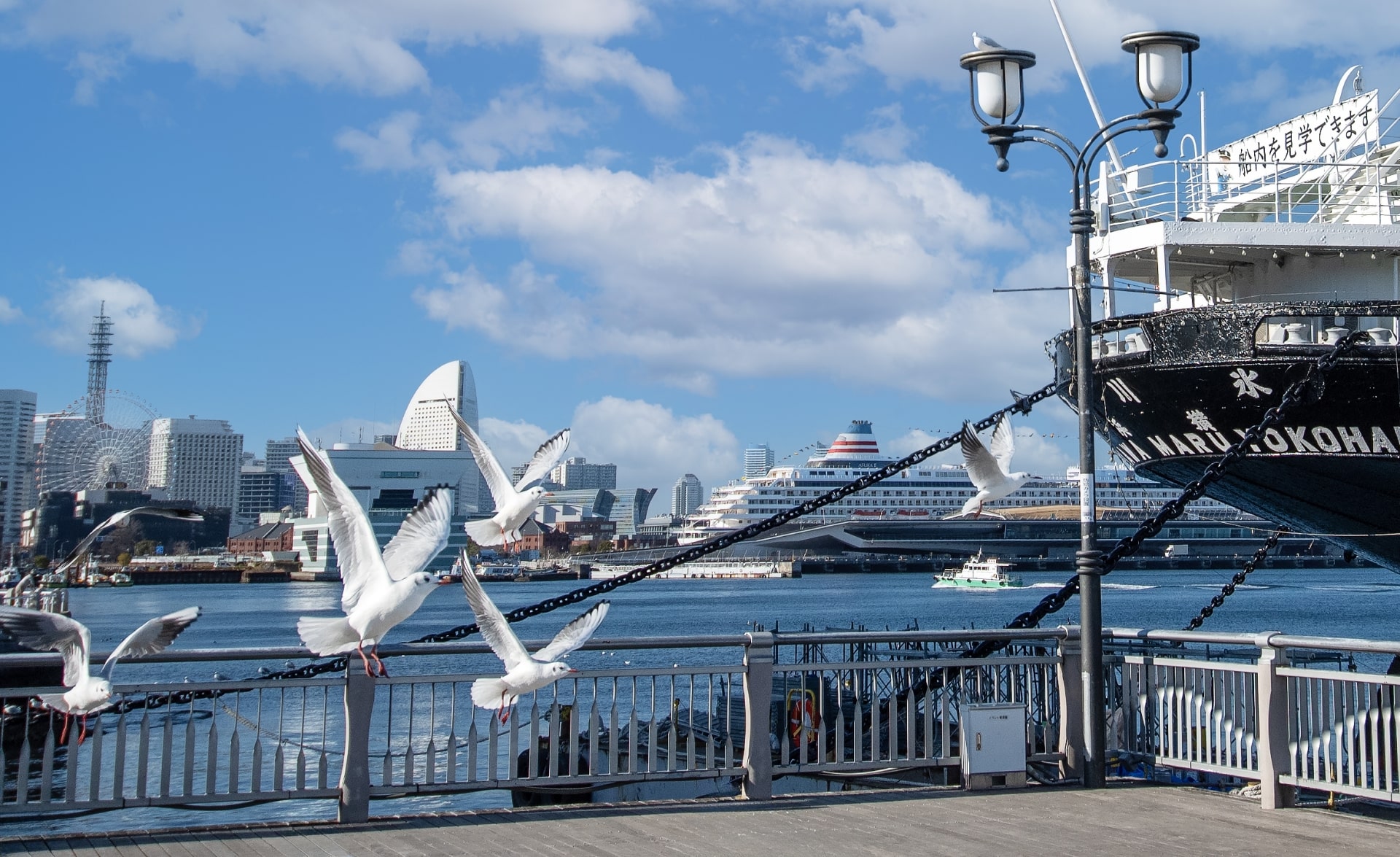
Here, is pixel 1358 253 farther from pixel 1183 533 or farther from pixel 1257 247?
pixel 1183 533

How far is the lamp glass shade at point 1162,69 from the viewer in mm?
9609

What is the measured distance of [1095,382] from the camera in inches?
754

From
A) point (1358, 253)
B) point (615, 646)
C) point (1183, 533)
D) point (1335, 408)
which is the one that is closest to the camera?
point (615, 646)

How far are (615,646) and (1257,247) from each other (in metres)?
13.1

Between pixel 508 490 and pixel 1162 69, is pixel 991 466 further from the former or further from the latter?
pixel 508 490

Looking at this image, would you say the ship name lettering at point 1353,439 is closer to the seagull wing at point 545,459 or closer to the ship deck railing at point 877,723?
the ship deck railing at point 877,723

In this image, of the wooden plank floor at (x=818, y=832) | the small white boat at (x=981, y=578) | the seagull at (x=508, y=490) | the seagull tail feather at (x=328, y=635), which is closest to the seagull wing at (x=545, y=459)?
the seagull at (x=508, y=490)

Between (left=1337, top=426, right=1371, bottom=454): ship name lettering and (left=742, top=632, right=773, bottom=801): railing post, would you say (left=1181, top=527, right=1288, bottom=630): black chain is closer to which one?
(left=1337, top=426, right=1371, bottom=454): ship name lettering

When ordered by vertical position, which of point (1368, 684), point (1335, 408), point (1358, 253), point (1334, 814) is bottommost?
point (1334, 814)

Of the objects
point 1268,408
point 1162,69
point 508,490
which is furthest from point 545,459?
point 1268,408

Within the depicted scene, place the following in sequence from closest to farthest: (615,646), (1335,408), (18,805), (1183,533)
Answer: (18,805)
(615,646)
(1335,408)
(1183,533)

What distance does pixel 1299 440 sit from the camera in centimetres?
1695

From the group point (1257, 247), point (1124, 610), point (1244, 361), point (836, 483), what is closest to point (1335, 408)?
point (1244, 361)

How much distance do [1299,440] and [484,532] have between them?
40.7 ft
